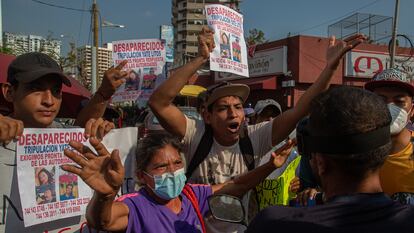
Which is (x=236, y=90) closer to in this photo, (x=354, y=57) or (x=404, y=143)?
(x=404, y=143)

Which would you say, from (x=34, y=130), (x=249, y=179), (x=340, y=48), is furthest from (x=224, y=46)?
(x=34, y=130)

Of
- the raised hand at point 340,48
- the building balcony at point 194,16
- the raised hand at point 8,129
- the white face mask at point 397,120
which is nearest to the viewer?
the raised hand at point 8,129

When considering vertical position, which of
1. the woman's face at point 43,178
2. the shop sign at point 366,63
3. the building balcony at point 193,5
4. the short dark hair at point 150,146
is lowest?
the woman's face at point 43,178

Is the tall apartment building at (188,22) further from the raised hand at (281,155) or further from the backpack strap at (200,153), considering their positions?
the raised hand at (281,155)

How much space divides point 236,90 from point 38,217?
1.63 metres

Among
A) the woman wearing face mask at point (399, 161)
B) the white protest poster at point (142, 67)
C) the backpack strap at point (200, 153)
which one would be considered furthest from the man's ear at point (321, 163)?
the white protest poster at point (142, 67)

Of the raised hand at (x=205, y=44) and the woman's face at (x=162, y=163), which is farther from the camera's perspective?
the raised hand at (x=205, y=44)

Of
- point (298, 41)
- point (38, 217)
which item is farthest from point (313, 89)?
point (298, 41)

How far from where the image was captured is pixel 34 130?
232 cm

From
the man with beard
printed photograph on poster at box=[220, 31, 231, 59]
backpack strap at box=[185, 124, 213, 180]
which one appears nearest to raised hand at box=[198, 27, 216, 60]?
printed photograph on poster at box=[220, 31, 231, 59]

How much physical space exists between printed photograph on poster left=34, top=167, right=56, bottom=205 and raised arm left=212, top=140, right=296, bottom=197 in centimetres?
102

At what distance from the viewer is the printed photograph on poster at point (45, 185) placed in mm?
2377

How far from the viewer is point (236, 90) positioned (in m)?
3.15

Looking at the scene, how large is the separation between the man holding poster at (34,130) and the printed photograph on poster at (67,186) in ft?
0.14
